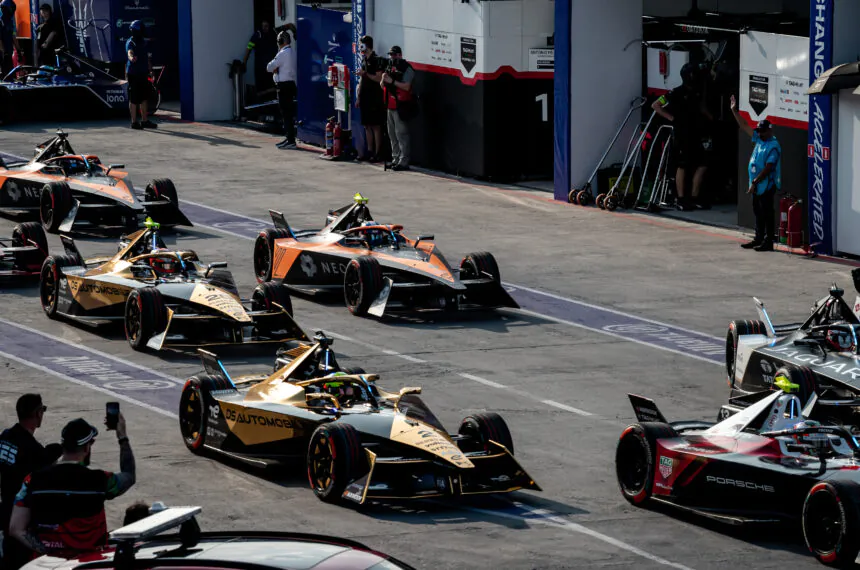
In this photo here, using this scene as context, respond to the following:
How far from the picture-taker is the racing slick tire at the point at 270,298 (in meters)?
19.3

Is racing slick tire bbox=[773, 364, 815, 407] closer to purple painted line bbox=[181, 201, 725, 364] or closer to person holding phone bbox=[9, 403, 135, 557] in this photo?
purple painted line bbox=[181, 201, 725, 364]

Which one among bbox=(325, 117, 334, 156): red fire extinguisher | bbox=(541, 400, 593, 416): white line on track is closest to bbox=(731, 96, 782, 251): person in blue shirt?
bbox=(541, 400, 593, 416): white line on track

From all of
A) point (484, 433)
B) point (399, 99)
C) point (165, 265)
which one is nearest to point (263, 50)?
point (399, 99)

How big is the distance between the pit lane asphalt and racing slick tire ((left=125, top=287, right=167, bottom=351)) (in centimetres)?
23

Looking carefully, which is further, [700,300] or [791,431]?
[700,300]

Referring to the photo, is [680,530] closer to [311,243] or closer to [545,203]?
[311,243]

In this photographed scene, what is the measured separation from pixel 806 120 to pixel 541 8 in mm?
7196

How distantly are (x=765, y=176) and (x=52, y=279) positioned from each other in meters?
10.3

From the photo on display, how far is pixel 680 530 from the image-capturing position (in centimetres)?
1305

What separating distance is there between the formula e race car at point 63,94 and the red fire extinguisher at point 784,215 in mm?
17434

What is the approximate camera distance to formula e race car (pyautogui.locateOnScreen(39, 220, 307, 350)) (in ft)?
61.9

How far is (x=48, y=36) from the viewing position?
44.5m

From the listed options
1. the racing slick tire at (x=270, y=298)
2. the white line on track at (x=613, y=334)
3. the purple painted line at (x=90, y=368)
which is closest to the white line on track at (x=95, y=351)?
the purple painted line at (x=90, y=368)

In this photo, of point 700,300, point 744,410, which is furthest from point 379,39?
point 744,410
